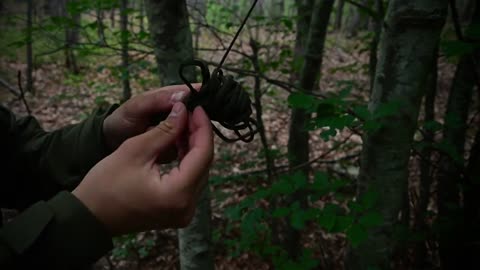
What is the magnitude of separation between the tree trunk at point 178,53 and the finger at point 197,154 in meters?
0.72

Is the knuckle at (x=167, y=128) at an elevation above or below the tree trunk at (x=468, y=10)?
below

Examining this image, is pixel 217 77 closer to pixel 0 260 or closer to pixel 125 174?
pixel 125 174

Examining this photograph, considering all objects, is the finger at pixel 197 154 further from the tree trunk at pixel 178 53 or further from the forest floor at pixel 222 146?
the forest floor at pixel 222 146

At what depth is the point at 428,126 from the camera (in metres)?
1.87

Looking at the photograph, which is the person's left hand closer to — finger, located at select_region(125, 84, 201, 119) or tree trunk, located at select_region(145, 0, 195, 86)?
finger, located at select_region(125, 84, 201, 119)

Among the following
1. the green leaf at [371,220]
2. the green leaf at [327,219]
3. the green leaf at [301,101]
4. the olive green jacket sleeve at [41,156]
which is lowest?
the green leaf at [327,219]

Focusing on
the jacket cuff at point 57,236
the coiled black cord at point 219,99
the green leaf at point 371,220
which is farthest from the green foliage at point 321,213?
the jacket cuff at point 57,236

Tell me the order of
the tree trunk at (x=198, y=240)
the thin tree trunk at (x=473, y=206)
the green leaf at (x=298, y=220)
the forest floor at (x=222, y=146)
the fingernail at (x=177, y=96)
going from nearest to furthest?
1. the fingernail at (x=177, y=96)
2. the green leaf at (x=298, y=220)
3. the thin tree trunk at (x=473, y=206)
4. the tree trunk at (x=198, y=240)
5. the forest floor at (x=222, y=146)

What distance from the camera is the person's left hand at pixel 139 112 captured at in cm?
129

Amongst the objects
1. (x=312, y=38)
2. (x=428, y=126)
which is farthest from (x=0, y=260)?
(x=312, y=38)

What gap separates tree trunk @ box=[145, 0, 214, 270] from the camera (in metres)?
1.60

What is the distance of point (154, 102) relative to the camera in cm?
131

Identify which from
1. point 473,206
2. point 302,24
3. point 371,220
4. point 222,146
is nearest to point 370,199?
point 371,220

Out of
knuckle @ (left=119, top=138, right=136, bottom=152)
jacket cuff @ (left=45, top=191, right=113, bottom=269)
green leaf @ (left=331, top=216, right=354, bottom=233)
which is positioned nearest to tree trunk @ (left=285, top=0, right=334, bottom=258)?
green leaf @ (left=331, top=216, right=354, bottom=233)
